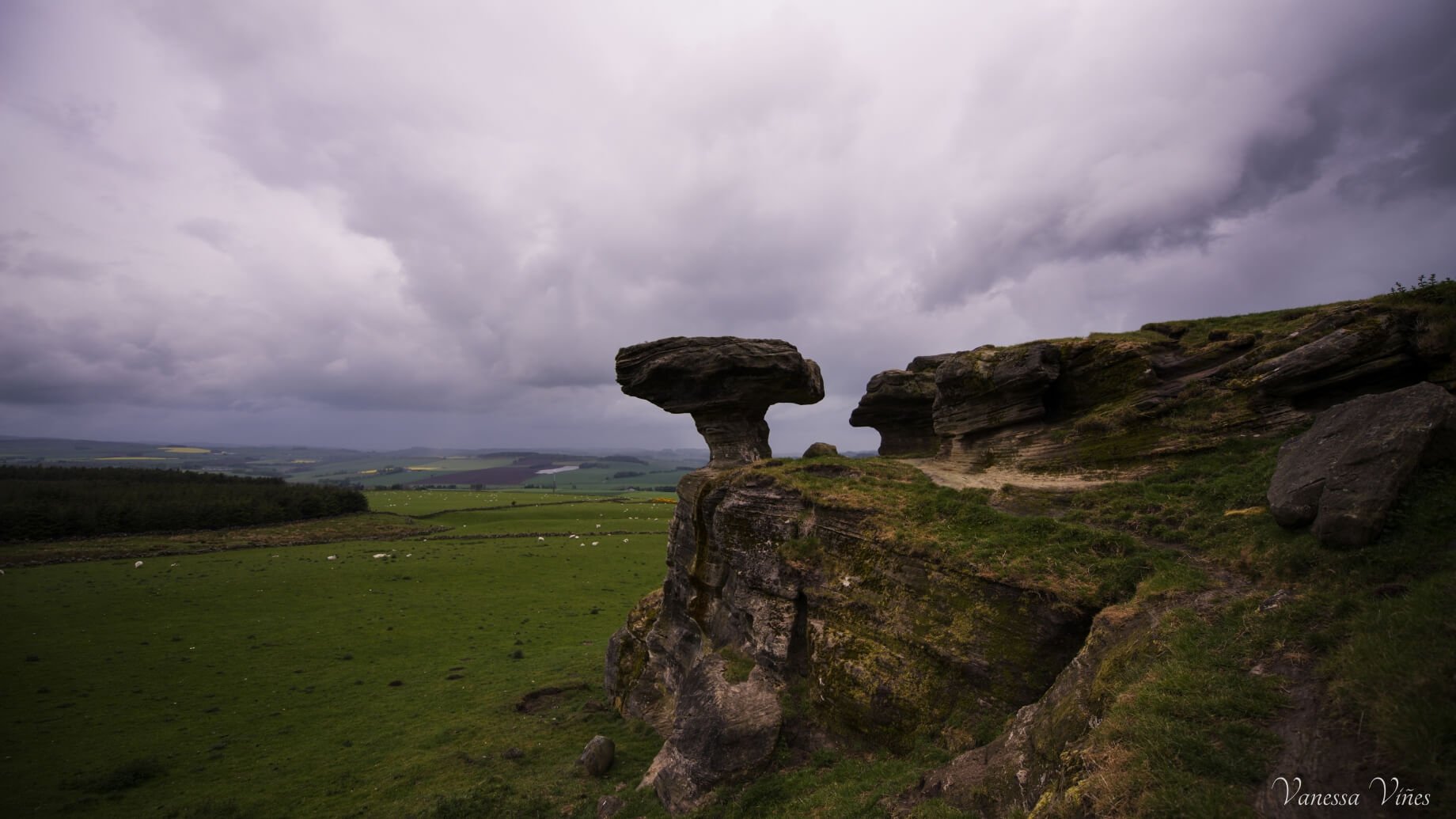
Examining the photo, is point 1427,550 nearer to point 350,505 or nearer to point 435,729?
point 435,729

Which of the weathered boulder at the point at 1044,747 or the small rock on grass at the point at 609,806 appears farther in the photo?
the small rock on grass at the point at 609,806

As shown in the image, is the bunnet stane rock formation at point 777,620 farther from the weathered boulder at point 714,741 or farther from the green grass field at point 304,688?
the green grass field at point 304,688

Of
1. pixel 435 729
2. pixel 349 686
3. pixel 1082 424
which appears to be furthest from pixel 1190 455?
pixel 349 686

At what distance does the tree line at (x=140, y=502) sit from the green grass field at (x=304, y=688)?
542 inches

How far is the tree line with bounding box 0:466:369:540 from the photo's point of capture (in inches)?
2768

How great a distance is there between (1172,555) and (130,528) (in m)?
118

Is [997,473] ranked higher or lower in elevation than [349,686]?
higher

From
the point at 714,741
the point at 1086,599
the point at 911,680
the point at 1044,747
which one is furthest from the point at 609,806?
the point at 1086,599

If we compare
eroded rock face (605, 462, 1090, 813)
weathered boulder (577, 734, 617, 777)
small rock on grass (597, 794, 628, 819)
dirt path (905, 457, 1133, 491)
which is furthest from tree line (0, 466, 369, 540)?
dirt path (905, 457, 1133, 491)

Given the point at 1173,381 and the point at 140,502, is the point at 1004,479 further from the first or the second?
the point at 140,502

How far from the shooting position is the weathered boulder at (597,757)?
68.3 feet

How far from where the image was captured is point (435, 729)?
25719mm

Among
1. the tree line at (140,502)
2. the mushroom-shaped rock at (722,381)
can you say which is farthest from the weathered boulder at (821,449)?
the tree line at (140,502)

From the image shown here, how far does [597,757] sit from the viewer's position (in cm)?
2100
